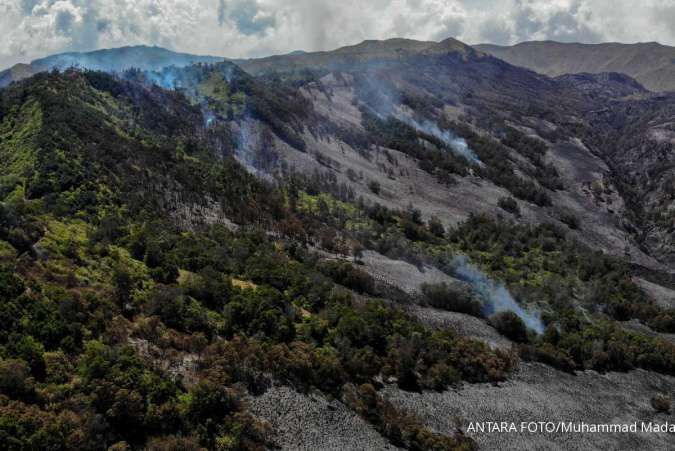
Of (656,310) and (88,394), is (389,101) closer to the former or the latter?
(656,310)

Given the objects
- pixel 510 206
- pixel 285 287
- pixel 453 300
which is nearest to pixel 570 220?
pixel 510 206

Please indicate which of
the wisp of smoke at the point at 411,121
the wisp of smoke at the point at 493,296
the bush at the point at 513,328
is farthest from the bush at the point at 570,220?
the bush at the point at 513,328

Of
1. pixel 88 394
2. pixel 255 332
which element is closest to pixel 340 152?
pixel 255 332

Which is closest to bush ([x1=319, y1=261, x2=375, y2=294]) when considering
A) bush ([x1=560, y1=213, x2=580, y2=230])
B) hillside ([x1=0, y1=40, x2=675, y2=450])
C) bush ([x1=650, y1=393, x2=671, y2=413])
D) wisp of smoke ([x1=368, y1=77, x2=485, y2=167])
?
hillside ([x1=0, y1=40, x2=675, y2=450])

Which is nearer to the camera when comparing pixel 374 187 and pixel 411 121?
pixel 374 187

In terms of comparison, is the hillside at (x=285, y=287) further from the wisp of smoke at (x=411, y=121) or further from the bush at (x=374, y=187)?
the wisp of smoke at (x=411, y=121)

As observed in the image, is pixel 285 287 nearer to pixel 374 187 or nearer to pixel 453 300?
pixel 453 300
